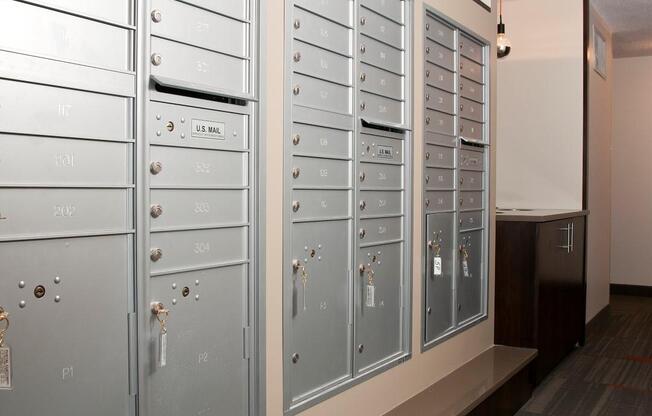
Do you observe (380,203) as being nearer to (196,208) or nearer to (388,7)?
(388,7)

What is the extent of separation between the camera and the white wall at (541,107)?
5246mm

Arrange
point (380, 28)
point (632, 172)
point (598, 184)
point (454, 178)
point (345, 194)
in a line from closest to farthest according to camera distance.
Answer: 1. point (345, 194)
2. point (380, 28)
3. point (454, 178)
4. point (598, 184)
5. point (632, 172)

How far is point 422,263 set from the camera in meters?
2.85

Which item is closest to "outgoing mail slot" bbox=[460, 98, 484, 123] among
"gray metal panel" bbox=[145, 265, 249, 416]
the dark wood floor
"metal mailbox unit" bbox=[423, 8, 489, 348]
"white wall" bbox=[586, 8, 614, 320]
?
"metal mailbox unit" bbox=[423, 8, 489, 348]

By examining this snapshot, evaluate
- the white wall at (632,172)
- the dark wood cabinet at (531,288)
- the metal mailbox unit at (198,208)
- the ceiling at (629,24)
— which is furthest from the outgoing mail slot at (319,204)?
the white wall at (632,172)

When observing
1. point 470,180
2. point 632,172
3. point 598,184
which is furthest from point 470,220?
point 632,172

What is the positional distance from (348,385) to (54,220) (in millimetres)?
1306

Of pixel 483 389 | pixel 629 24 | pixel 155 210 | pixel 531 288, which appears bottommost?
pixel 483 389

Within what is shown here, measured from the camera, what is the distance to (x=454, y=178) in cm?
317

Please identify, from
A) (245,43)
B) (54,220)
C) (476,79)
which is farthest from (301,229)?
(476,79)

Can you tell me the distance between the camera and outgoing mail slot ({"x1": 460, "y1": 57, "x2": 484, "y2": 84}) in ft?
10.6

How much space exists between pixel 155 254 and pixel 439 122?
1.76 m

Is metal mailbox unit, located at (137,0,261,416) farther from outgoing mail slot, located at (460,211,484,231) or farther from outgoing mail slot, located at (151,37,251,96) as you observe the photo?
outgoing mail slot, located at (460,211,484,231)

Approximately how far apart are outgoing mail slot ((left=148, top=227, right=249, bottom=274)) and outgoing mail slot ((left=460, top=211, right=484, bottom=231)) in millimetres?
1717
